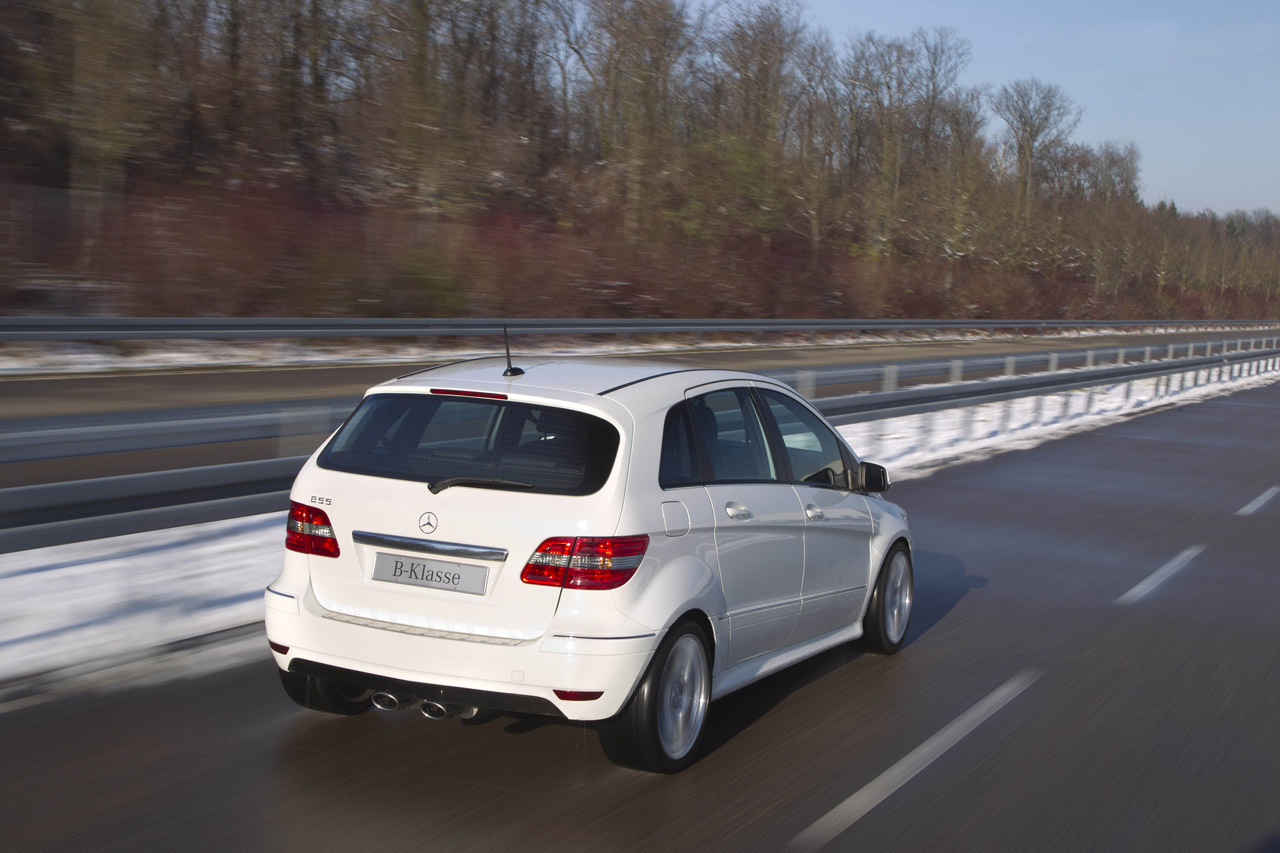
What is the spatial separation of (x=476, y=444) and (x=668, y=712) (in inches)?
48.5

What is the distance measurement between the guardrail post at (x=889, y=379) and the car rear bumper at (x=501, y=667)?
41.3ft

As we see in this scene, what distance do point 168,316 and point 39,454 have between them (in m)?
18.1

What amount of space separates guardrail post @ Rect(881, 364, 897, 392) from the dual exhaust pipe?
12.7m

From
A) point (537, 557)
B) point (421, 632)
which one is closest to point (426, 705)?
point (421, 632)

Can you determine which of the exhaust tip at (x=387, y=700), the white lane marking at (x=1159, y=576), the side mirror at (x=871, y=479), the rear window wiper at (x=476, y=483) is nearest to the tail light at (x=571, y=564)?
the rear window wiper at (x=476, y=483)

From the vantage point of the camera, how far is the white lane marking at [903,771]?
14.3 feet

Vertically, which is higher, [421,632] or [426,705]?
[421,632]

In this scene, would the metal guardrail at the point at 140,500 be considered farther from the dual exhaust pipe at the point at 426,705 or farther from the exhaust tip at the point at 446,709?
the exhaust tip at the point at 446,709

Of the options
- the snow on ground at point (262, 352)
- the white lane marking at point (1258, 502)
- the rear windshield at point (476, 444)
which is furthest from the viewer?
the snow on ground at point (262, 352)

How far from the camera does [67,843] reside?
4031 mm

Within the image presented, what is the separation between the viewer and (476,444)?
500 centimetres

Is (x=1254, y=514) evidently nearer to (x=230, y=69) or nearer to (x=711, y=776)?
(x=711, y=776)

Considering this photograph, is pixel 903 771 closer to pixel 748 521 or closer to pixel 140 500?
pixel 748 521

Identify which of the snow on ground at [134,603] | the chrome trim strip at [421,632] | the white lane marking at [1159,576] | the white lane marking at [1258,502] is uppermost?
the chrome trim strip at [421,632]
